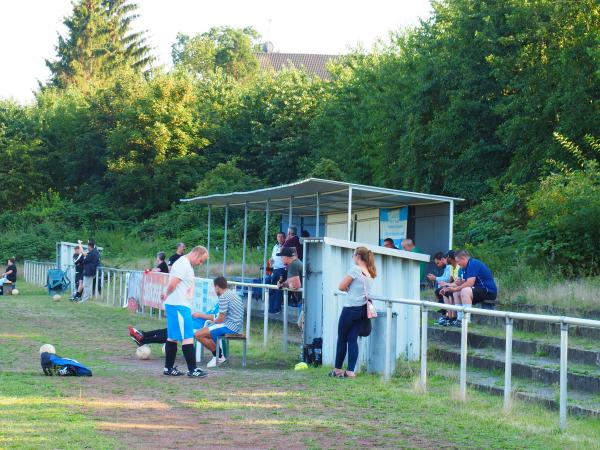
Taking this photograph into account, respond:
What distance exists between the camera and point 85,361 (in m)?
14.6

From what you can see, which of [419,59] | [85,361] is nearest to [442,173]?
[419,59]

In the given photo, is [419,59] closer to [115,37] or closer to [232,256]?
[232,256]

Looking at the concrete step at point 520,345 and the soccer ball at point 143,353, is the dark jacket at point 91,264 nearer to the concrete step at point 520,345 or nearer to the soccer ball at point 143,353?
the soccer ball at point 143,353

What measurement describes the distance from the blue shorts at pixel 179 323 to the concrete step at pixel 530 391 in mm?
3221

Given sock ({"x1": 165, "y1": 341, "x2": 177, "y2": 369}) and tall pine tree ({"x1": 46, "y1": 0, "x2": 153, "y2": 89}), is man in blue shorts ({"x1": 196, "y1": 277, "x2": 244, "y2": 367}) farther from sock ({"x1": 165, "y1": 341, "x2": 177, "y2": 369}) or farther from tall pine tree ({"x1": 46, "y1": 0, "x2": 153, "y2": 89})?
tall pine tree ({"x1": 46, "y1": 0, "x2": 153, "y2": 89})

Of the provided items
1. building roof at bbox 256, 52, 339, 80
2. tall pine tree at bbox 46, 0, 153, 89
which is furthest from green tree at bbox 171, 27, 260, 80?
tall pine tree at bbox 46, 0, 153, 89

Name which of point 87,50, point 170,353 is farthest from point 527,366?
point 87,50

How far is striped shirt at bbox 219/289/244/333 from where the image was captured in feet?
47.9

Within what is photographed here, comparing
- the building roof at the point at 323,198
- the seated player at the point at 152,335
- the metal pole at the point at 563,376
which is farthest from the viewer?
the building roof at the point at 323,198

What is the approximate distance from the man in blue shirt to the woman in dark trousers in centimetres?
301

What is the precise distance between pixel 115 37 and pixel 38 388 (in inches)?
2828

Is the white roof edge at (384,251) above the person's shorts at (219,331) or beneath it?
above

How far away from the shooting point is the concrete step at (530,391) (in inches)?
381

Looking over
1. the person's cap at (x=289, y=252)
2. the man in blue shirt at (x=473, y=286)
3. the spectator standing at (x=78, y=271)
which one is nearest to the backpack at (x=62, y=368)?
the person's cap at (x=289, y=252)
